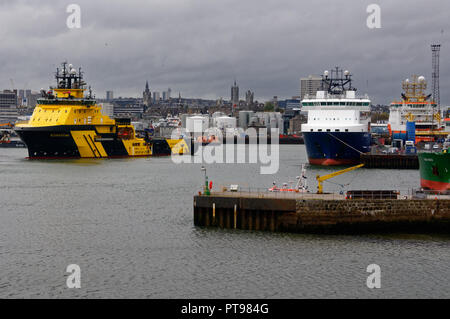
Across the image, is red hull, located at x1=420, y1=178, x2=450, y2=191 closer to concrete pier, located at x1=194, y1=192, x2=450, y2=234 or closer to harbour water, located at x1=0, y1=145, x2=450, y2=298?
concrete pier, located at x1=194, y1=192, x2=450, y2=234

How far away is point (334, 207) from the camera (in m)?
30.5

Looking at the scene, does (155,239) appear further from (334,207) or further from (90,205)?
(90,205)

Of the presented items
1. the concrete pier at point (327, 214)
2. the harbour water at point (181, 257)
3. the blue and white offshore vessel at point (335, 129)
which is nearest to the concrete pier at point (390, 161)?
the blue and white offshore vessel at point (335, 129)

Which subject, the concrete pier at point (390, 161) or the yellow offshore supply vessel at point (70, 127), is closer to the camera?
the concrete pier at point (390, 161)

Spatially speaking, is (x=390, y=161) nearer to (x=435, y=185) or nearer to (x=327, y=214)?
(x=435, y=185)

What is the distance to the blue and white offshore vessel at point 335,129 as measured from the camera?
7169 cm

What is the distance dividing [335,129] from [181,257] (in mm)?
47461

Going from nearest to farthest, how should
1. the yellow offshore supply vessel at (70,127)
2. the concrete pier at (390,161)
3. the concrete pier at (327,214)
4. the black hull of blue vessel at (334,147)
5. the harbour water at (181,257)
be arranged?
1. the harbour water at (181,257)
2. the concrete pier at (327,214)
3. the black hull of blue vessel at (334,147)
4. the concrete pier at (390,161)
5. the yellow offshore supply vessel at (70,127)

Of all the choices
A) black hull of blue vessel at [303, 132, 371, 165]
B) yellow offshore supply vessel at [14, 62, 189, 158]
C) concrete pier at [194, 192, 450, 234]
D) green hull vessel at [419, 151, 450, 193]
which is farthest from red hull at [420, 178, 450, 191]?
yellow offshore supply vessel at [14, 62, 189, 158]

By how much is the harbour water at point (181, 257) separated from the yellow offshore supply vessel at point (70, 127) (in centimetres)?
3867

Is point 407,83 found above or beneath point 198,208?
above

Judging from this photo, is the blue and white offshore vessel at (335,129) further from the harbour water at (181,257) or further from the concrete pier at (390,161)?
the harbour water at (181,257)
